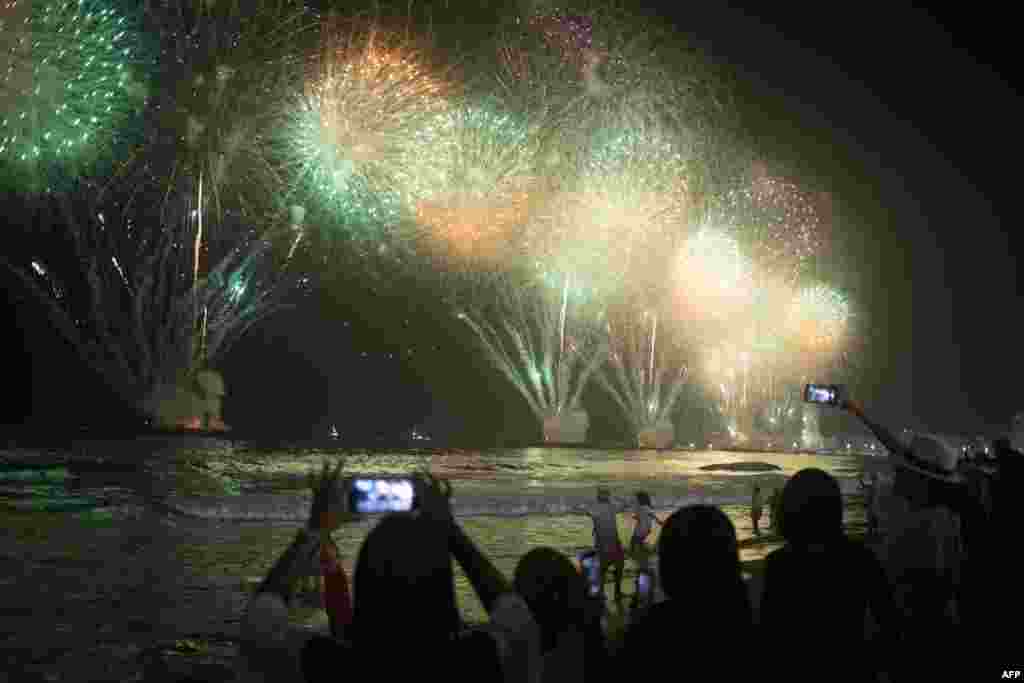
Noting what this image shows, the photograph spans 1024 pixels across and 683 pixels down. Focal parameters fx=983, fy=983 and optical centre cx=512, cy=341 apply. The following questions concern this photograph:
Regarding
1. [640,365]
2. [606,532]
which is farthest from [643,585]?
[640,365]

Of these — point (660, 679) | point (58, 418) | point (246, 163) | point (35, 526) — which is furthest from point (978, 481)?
point (58, 418)

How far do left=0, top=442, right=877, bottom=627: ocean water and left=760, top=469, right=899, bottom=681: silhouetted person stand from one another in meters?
4.21

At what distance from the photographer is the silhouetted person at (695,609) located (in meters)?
2.78

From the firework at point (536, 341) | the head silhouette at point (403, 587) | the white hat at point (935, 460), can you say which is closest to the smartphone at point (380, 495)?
the head silhouette at point (403, 587)

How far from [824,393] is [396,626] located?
4.32 meters

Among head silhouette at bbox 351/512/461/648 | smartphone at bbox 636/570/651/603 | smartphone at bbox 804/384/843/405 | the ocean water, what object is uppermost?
smartphone at bbox 804/384/843/405

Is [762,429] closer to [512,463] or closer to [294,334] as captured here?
[294,334]

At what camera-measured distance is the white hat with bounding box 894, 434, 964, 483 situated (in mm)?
5340

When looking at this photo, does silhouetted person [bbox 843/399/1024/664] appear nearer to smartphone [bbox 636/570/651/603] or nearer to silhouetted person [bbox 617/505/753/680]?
smartphone [bbox 636/570/651/603]

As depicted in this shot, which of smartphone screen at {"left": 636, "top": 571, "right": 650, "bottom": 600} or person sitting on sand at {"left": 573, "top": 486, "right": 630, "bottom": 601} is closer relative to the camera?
smartphone screen at {"left": 636, "top": 571, "right": 650, "bottom": 600}

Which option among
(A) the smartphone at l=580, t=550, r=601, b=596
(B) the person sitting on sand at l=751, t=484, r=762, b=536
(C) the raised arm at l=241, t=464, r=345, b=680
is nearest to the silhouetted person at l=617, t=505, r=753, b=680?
(C) the raised arm at l=241, t=464, r=345, b=680

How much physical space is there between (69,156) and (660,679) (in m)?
25.9

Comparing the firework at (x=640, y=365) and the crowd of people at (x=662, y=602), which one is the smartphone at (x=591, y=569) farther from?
the firework at (x=640, y=365)

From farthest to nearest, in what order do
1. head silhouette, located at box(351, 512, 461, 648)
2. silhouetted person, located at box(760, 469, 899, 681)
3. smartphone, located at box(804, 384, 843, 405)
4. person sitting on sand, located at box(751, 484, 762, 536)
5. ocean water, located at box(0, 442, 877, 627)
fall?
person sitting on sand, located at box(751, 484, 762, 536) → ocean water, located at box(0, 442, 877, 627) → smartphone, located at box(804, 384, 843, 405) → silhouetted person, located at box(760, 469, 899, 681) → head silhouette, located at box(351, 512, 461, 648)
